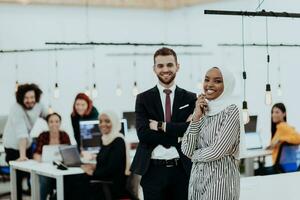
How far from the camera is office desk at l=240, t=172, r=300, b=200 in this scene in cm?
389

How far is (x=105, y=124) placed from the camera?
6.21 meters

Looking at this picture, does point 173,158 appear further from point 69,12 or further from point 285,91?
point 69,12

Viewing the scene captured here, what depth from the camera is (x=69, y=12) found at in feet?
38.8

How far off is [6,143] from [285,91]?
210 inches

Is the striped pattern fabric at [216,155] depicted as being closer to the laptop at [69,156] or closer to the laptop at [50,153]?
the laptop at [69,156]

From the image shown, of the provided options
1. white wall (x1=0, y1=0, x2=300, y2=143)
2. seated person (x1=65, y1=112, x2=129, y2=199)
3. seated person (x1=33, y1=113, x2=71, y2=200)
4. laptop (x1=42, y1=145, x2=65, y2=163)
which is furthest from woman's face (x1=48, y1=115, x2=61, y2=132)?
white wall (x1=0, y1=0, x2=300, y2=143)

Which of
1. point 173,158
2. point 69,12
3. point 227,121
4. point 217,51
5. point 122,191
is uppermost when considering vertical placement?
point 69,12

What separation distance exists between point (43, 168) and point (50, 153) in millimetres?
382

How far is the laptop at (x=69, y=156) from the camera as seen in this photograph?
6.72m

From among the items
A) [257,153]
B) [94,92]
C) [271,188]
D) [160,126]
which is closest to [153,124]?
[160,126]

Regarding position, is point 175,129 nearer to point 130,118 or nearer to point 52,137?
point 52,137

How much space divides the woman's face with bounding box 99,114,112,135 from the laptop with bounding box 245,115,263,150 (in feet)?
11.2

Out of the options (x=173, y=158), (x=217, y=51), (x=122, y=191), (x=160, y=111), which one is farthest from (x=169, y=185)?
(x=217, y=51)

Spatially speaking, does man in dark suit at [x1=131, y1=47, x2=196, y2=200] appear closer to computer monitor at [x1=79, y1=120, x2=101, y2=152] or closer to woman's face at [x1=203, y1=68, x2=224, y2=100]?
woman's face at [x1=203, y1=68, x2=224, y2=100]
